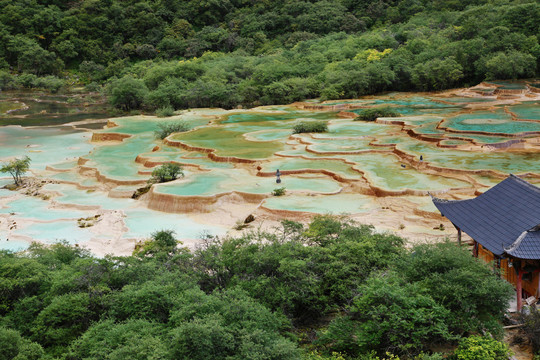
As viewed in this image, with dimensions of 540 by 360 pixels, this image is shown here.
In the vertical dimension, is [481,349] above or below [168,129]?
below

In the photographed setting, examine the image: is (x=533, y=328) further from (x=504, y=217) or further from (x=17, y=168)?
(x=17, y=168)

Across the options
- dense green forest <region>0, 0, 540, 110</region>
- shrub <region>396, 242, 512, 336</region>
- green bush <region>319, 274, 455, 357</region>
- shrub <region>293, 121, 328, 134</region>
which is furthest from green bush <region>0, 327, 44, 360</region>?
dense green forest <region>0, 0, 540, 110</region>

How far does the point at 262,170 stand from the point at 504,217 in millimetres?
12993

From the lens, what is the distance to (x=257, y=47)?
242 feet

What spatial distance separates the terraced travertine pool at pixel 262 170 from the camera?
18.2m

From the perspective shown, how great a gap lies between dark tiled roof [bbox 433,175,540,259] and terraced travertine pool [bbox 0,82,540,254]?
3.35 metres

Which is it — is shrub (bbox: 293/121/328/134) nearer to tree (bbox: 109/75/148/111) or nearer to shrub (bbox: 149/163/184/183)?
shrub (bbox: 149/163/184/183)

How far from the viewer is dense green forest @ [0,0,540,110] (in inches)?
1866

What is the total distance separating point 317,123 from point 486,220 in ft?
66.6

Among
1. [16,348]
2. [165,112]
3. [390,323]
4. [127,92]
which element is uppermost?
[127,92]

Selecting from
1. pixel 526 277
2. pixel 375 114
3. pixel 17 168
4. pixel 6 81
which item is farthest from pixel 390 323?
pixel 6 81

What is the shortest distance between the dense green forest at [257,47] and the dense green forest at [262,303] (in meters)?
35.4

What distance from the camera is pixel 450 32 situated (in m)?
54.3

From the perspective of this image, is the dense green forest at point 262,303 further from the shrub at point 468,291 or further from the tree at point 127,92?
the tree at point 127,92
